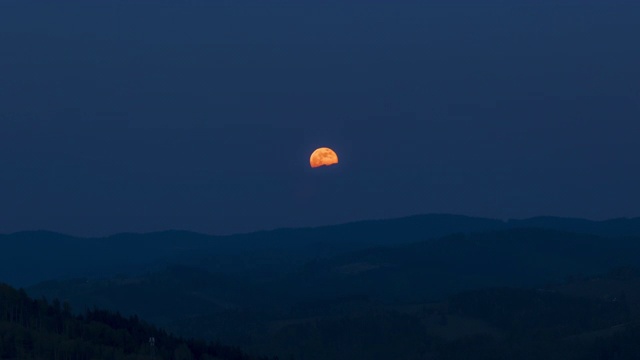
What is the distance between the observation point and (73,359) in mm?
132500

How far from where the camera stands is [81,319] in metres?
157

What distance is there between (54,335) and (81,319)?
67.0ft

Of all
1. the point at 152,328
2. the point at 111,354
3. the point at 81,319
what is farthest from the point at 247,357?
the point at 111,354

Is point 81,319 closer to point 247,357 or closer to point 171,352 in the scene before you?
point 171,352

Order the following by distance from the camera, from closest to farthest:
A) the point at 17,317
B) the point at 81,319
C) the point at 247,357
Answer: the point at 17,317 → the point at 81,319 → the point at 247,357

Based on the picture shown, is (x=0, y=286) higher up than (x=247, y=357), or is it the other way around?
(x=0, y=286)

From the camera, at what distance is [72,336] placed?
143 metres

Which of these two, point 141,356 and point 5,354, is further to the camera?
point 141,356

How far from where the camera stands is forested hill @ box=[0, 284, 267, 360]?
426 feet

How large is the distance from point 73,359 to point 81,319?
83.2 feet

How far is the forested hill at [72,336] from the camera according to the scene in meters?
130

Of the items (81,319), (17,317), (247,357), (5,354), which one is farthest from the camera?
(247,357)

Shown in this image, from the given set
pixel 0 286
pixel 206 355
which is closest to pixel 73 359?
pixel 0 286

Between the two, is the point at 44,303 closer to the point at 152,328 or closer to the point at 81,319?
the point at 81,319
